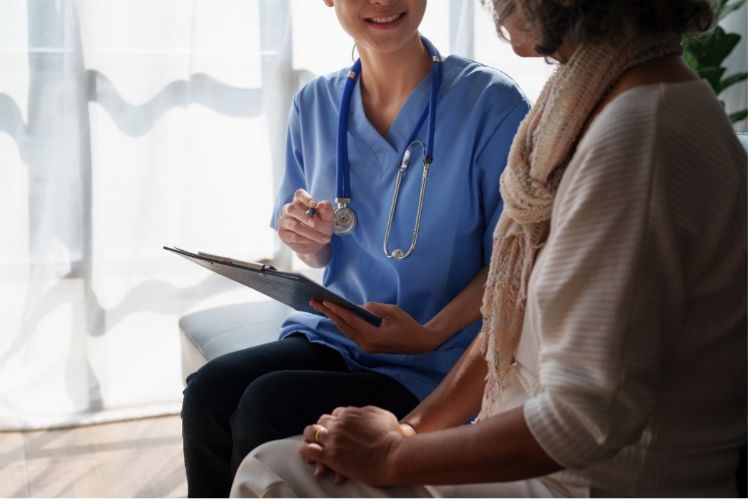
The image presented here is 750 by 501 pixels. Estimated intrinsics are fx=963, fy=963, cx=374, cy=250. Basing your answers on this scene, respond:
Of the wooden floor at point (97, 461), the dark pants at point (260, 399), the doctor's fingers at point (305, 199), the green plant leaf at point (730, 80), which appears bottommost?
the wooden floor at point (97, 461)

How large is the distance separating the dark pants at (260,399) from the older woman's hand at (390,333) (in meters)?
0.06

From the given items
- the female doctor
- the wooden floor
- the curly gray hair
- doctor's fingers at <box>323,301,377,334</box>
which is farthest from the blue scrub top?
the wooden floor

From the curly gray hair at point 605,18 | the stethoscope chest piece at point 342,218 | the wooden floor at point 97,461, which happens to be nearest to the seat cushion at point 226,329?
the wooden floor at point 97,461

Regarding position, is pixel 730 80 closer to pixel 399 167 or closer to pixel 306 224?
pixel 399 167

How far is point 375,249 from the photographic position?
163 centimetres

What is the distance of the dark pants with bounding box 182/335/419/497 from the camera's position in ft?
4.76

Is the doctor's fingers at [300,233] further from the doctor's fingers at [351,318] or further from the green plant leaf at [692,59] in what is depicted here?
the green plant leaf at [692,59]

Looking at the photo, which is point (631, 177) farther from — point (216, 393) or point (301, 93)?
point (301, 93)

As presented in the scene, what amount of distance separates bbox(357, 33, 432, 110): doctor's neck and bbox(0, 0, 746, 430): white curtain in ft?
3.52

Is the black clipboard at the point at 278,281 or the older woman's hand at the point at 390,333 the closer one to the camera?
the black clipboard at the point at 278,281

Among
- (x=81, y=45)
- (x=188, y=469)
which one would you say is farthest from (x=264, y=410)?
(x=81, y=45)

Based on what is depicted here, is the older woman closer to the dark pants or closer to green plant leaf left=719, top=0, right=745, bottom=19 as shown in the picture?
the dark pants

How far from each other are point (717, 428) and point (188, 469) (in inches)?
36.9

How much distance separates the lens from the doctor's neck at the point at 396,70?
5.44ft
